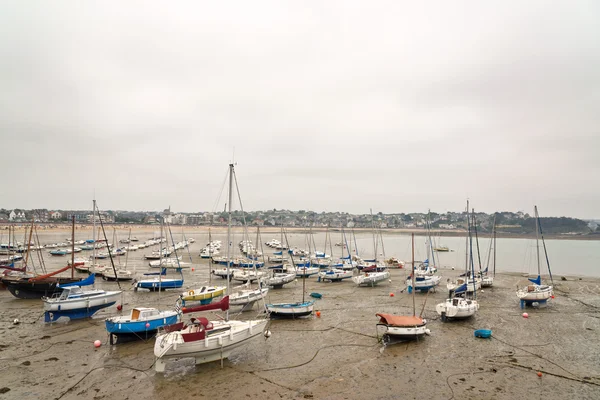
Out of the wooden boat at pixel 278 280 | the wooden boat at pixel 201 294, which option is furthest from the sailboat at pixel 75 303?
the wooden boat at pixel 278 280

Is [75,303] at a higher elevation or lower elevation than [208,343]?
lower

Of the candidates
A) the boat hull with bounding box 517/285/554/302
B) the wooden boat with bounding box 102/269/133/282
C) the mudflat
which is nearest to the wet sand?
the mudflat

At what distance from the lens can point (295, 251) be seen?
256 ft

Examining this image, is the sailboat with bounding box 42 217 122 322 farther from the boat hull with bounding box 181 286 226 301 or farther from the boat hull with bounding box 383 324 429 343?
the boat hull with bounding box 383 324 429 343

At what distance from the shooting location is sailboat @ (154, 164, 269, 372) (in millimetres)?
15844

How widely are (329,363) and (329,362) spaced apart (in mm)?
126

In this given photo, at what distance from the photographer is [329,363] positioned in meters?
17.5

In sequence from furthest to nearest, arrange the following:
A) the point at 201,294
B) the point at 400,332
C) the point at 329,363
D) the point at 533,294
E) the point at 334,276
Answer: the point at 334,276 → the point at 201,294 → the point at 533,294 → the point at 400,332 → the point at 329,363

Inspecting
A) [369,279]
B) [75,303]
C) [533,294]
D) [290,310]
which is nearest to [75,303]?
[75,303]

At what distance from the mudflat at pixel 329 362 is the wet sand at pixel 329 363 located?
0.19 ft

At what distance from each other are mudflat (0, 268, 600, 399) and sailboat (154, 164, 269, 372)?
2.53 ft

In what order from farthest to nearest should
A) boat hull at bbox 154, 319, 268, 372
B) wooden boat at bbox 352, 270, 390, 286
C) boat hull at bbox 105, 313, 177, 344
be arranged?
wooden boat at bbox 352, 270, 390, 286 < boat hull at bbox 105, 313, 177, 344 < boat hull at bbox 154, 319, 268, 372

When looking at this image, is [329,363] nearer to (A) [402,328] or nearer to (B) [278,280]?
(A) [402,328]

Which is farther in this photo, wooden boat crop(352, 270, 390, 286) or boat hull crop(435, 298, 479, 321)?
wooden boat crop(352, 270, 390, 286)
